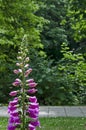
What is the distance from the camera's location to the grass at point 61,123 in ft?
21.0

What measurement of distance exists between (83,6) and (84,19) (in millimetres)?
804

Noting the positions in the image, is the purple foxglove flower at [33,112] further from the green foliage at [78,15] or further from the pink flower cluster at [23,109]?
the green foliage at [78,15]

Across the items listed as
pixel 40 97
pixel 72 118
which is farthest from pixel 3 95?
pixel 72 118

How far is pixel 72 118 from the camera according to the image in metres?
7.50

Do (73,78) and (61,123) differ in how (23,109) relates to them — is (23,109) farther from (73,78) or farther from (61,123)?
(73,78)

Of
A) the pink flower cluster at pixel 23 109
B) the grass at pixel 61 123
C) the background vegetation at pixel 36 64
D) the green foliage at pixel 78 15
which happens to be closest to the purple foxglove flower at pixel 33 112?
the pink flower cluster at pixel 23 109

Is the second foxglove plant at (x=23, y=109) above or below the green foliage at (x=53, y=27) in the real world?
above

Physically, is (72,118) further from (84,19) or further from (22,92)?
(22,92)

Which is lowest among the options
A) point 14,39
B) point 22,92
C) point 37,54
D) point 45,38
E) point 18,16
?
point 45,38

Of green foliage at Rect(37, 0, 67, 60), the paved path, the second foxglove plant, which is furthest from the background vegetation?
green foliage at Rect(37, 0, 67, 60)

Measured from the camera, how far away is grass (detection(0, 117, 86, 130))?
21.0ft

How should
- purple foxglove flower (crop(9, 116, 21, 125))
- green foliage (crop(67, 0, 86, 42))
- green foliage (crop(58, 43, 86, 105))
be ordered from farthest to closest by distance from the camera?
green foliage (crop(58, 43, 86, 105))
green foliage (crop(67, 0, 86, 42))
purple foxglove flower (crop(9, 116, 21, 125))

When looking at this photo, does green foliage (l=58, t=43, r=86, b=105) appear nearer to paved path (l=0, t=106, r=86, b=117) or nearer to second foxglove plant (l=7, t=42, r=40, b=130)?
paved path (l=0, t=106, r=86, b=117)

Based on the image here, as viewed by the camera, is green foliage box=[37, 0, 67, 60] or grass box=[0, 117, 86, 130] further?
green foliage box=[37, 0, 67, 60]
